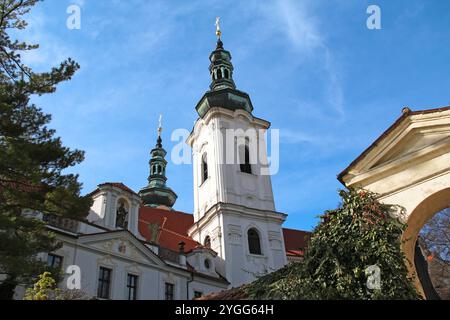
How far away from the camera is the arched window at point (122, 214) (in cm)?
2466

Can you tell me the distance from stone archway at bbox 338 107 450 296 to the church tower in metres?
19.4

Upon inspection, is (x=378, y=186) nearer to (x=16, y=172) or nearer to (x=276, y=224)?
(x=16, y=172)

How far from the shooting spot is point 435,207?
29.8ft

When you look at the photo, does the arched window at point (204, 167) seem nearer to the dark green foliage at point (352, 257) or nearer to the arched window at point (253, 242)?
the arched window at point (253, 242)

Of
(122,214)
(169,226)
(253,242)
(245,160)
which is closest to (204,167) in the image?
(245,160)

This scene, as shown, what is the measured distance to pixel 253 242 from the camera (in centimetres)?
3150

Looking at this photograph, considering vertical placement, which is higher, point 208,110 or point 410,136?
point 208,110

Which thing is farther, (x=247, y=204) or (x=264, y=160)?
(x=264, y=160)

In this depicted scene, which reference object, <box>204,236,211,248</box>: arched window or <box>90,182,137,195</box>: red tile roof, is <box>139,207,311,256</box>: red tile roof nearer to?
<box>204,236,211,248</box>: arched window

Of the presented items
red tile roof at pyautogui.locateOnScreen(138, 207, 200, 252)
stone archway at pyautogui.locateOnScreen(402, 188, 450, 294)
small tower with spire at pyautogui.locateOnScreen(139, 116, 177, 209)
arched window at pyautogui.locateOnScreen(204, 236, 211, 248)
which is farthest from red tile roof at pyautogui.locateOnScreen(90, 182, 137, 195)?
small tower with spire at pyautogui.locateOnScreen(139, 116, 177, 209)

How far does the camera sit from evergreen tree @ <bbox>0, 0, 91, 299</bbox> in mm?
11844
